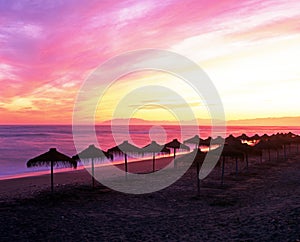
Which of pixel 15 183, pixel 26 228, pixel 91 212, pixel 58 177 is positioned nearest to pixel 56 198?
pixel 91 212

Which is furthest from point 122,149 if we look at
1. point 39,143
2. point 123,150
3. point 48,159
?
point 39,143

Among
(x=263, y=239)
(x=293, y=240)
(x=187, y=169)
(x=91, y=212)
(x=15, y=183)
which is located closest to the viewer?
(x=293, y=240)

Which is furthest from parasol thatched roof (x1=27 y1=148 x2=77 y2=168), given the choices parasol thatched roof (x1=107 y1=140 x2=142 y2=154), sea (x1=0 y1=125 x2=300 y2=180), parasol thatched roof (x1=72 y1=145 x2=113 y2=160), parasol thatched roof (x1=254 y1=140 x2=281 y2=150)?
parasol thatched roof (x1=254 y1=140 x2=281 y2=150)

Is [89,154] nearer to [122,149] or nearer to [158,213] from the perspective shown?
[122,149]

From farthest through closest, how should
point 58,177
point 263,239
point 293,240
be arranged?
point 58,177 → point 263,239 → point 293,240

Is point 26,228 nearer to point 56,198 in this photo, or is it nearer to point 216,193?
point 56,198

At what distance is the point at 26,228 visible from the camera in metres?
8.70

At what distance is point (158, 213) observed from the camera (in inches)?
416

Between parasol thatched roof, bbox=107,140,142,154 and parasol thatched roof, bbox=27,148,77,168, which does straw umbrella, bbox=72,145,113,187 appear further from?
parasol thatched roof, bbox=107,140,142,154

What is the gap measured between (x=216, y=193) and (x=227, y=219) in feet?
15.2

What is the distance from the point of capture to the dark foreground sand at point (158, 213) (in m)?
7.93

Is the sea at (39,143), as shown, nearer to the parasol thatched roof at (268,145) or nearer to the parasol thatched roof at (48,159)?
the parasol thatched roof at (48,159)

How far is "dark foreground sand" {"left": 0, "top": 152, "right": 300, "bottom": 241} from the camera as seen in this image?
793cm

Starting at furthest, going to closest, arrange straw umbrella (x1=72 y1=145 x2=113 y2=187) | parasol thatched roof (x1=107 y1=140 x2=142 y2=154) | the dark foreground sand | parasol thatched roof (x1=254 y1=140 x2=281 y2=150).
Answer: parasol thatched roof (x1=254 y1=140 x2=281 y2=150) < parasol thatched roof (x1=107 y1=140 x2=142 y2=154) < straw umbrella (x1=72 y1=145 x2=113 y2=187) < the dark foreground sand
